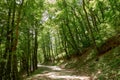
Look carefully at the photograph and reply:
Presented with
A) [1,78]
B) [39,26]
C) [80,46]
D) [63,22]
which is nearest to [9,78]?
[1,78]

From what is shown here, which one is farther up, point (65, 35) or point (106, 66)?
point (65, 35)

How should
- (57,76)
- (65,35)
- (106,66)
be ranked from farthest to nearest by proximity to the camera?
(65,35) → (57,76) → (106,66)

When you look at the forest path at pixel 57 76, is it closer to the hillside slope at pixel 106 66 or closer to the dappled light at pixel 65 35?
the dappled light at pixel 65 35

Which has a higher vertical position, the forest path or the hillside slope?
the hillside slope

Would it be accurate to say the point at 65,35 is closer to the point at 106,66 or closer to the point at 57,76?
the point at 57,76

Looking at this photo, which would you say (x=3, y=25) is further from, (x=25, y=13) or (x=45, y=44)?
(x=45, y=44)

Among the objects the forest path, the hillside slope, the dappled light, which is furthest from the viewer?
the forest path

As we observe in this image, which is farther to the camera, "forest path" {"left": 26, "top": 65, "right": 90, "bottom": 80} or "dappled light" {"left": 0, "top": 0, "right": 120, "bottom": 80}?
"forest path" {"left": 26, "top": 65, "right": 90, "bottom": 80}

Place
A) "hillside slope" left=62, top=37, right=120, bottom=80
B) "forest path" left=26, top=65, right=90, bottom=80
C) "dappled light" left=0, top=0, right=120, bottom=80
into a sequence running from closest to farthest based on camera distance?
"hillside slope" left=62, top=37, right=120, bottom=80 → "dappled light" left=0, top=0, right=120, bottom=80 → "forest path" left=26, top=65, right=90, bottom=80

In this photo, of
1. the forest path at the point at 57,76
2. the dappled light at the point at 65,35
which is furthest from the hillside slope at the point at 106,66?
the forest path at the point at 57,76

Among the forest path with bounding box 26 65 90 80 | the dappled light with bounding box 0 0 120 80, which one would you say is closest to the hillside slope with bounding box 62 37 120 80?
the dappled light with bounding box 0 0 120 80

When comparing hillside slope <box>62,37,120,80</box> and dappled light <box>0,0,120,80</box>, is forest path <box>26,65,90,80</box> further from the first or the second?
hillside slope <box>62,37,120,80</box>

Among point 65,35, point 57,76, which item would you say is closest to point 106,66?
point 57,76

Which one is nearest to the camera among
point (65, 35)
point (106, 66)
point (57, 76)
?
point (106, 66)
